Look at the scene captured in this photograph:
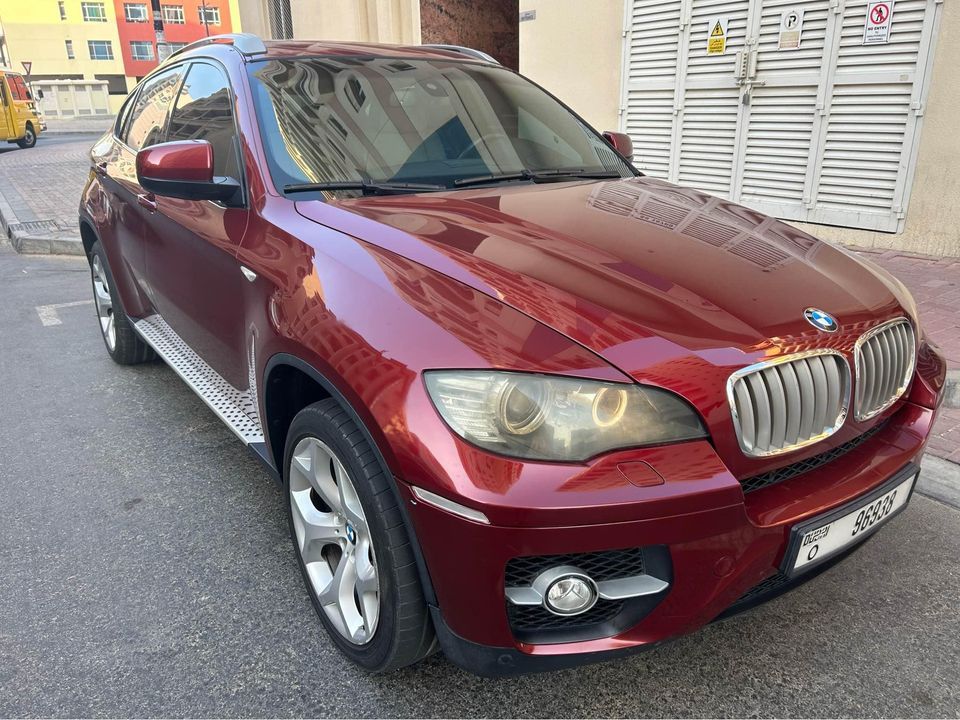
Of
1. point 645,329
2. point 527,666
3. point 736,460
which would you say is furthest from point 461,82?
point 527,666

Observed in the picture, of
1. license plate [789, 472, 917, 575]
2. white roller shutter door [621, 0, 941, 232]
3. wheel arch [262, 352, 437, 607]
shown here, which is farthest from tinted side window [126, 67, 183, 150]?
white roller shutter door [621, 0, 941, 232]

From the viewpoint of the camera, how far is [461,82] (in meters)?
3.17

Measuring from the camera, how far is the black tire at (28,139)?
21.9m

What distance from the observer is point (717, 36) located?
23.8ft

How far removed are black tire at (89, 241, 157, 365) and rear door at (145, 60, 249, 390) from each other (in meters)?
0.89

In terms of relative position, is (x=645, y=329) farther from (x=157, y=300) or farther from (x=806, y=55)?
(x=806, y=55)

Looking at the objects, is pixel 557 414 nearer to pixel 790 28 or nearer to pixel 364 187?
pixel 364 187

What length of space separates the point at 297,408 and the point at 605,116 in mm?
7431

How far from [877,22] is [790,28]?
2.60 ft

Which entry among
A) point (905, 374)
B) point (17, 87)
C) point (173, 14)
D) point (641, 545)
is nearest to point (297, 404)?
point (641, 545)

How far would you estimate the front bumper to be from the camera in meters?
1.52

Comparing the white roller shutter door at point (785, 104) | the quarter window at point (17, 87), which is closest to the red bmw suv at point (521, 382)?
the white roller shutter door at point (785, 104)

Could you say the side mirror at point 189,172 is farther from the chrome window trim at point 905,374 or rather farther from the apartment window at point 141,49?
the apartment window at point 141,49

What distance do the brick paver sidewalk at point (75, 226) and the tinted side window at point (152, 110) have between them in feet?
12.7
